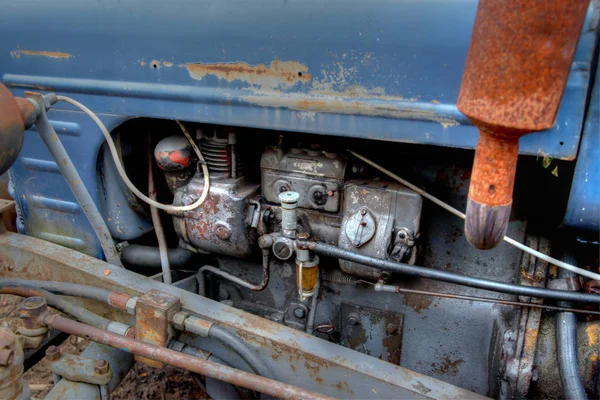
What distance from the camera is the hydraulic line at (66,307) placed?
1.53 meters

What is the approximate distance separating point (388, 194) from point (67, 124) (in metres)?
1.05

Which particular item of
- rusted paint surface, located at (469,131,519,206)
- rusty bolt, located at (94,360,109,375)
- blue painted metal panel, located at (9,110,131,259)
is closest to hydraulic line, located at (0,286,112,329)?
rusty bolt, located at (94,360,109,375)

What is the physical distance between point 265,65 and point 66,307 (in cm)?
98

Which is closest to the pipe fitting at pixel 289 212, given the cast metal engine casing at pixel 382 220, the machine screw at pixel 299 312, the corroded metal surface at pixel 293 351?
the cast metal engine casing at pixel 382 220

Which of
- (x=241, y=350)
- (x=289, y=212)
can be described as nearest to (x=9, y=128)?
(x=289, y=212)

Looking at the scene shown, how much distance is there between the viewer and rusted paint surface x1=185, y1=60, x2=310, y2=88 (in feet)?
4.19

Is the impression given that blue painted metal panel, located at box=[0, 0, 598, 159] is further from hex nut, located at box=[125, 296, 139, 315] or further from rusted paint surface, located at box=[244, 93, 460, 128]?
hex nut, located at box=[125, 296, 139, 315]

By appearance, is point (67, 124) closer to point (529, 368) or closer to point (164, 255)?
point (164, 255)

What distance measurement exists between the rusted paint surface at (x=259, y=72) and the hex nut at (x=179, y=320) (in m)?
0.67

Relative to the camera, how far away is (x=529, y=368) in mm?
1325

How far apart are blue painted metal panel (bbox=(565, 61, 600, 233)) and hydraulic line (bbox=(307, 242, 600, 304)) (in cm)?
17


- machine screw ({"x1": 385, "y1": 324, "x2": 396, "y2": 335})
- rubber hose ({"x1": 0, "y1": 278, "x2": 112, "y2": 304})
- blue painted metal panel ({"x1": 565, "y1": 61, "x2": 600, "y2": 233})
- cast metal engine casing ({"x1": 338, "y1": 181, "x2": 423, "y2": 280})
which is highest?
blue painted metal panel ({"x1": 565, "y1": 61, "x2": 600, "y2": 233})

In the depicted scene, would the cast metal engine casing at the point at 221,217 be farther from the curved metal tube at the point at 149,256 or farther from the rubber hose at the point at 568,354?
the rubber hose at the point at 568,354

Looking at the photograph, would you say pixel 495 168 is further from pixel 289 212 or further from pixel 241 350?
pixel 241 350
